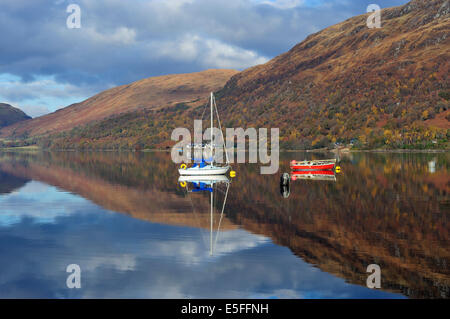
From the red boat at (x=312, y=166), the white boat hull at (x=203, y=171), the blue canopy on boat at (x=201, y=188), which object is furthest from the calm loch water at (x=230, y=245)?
the red boat at (x=312, y=166)

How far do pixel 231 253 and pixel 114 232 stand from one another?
8.92 metres

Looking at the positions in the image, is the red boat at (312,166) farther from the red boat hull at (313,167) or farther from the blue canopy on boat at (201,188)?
the blue canopy on boat at (201,188)

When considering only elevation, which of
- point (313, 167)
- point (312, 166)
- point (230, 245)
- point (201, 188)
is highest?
point (312, 166)

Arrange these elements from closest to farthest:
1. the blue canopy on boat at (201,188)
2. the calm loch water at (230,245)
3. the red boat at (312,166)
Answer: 1. the calm loch water at (230,245)
2. the blue canopy on boat at (201,188)
3. the red boat at (312,166)

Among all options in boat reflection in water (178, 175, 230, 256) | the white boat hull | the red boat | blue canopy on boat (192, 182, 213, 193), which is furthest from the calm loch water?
the red boat

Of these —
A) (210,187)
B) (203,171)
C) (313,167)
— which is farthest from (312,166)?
(210,187)

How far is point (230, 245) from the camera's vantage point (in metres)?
23.5

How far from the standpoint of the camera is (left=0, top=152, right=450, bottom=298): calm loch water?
17.1m

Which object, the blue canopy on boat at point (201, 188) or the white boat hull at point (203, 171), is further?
the white boat hull at point (203, 171)

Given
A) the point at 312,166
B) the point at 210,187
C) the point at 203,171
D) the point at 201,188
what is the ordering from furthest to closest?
the point at 312,166, the point at 203,171, the point at 210,187, the point at 201,188

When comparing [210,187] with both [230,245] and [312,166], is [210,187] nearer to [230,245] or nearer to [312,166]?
[312,166]

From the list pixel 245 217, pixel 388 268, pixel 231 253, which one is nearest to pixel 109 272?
pixel 231 253

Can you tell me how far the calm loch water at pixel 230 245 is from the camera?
56.0ft
